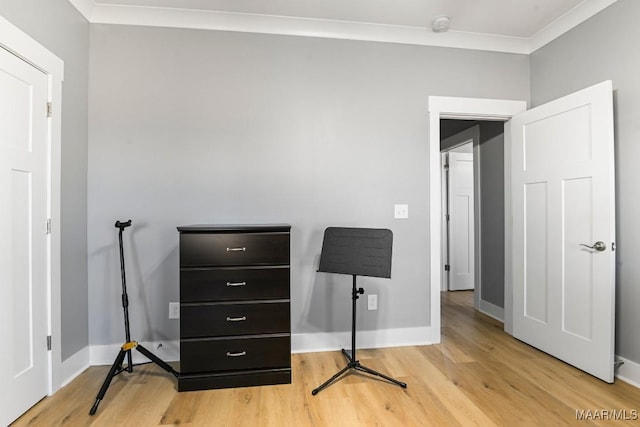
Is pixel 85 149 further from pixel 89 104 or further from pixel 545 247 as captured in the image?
pixel 545 247

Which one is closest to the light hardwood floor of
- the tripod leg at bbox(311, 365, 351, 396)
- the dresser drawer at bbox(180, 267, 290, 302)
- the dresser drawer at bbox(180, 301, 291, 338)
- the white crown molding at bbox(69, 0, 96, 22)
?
the tripod leg at bbox(311, 365, 351, 396)

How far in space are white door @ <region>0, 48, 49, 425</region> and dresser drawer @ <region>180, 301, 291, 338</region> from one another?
32.0 inches

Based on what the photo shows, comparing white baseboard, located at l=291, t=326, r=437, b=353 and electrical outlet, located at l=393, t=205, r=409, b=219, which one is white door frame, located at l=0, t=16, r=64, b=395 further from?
electrical outlet, located at l=393, t=205, r=409, b=219

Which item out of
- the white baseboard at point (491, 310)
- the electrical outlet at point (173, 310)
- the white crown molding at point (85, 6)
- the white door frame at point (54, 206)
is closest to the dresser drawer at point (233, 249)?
the electrical outlet at point (173, 310)

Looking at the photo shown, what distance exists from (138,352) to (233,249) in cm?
119

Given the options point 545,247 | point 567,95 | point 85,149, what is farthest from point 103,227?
point 567,95

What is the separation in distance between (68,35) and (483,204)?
396cm

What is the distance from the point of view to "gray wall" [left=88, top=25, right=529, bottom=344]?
2363 millimetres

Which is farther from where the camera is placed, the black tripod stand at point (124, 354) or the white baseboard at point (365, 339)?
the white baseboard at point (365, 339)

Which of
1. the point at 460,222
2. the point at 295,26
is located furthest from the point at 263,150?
the point at 460,222

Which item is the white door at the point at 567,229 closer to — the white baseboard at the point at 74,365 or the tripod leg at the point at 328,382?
the tripod leg at the point at 328,382

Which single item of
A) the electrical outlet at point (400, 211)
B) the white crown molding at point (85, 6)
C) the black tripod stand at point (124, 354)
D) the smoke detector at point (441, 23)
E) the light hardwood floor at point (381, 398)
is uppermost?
the smoke detector at point (441, 23)

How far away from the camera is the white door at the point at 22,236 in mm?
1634

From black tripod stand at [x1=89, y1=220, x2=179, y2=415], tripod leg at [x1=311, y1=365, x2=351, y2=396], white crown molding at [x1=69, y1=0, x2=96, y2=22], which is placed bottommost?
tripod leg at [x1=311, y1=365, x2=351, y2=396]
